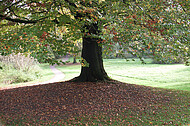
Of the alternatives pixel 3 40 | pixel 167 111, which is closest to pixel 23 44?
pixel 3 40

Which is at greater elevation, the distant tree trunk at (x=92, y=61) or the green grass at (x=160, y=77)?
the distant tree trunk at (x=92, y=61)

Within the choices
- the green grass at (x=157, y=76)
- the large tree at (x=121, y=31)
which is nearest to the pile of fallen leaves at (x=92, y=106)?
the large tree at (x=121, y=31)

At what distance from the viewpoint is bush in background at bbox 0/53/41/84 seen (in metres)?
18.7

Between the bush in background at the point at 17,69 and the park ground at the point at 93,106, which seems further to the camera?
the bush in background at the point at 17,69

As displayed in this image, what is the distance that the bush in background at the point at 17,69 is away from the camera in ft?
61.5

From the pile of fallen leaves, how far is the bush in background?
9839mm

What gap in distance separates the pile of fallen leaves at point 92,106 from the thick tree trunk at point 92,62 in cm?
52

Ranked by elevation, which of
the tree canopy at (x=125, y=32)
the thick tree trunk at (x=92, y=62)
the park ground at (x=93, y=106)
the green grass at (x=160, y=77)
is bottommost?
the green grass at (x=160, y=77)

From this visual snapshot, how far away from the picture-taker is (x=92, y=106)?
731 centimetres

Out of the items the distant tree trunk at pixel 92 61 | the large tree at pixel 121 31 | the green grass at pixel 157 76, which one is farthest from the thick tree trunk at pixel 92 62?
the green grass at pixel 157 76

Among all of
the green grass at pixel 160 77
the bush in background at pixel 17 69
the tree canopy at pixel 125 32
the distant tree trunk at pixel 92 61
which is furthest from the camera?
the bush in background at pixel 17 69

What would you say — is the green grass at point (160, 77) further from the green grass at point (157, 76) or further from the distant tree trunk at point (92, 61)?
the distant tree trunk at point (92, 61)

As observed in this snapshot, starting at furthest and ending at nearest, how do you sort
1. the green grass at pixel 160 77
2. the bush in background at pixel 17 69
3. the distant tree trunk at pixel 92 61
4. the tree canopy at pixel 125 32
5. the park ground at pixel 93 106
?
the bush in background at pixel 17 69
the green grass at pixel 160 77
the distant tree trunk at pixel 92 61
the park ground at pixel 93 106
the tree canopy at pixel 125 32

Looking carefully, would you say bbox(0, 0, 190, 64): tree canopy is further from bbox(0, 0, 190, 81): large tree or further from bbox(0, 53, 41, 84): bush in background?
bbox(0, 53, 41, 84): bush in background
